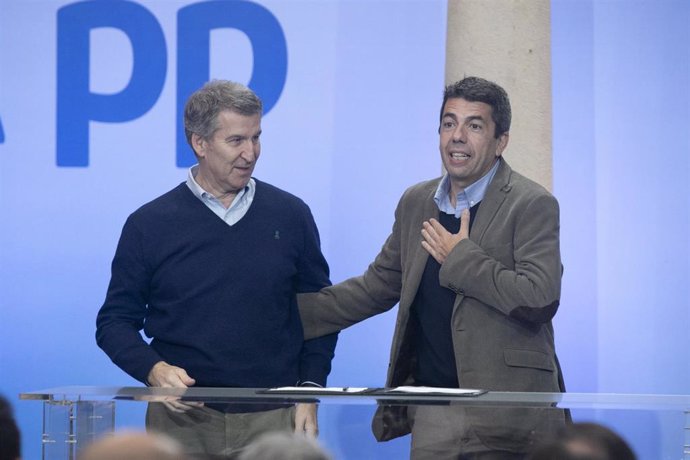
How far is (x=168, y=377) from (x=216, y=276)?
0.39 m

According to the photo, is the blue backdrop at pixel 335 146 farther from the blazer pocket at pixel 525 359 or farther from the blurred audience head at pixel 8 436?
the blurred audience head at pixel 8 436

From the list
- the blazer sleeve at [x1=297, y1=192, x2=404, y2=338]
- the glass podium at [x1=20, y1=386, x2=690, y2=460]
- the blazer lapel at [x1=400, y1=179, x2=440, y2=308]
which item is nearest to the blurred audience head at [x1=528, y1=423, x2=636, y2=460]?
the glass podium at [x1=20, y1=386, x2=690, y2=460]

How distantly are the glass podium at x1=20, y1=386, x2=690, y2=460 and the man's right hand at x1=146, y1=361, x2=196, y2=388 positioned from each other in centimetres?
45

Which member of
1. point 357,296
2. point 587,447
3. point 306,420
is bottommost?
point 306,420

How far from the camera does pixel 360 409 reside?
3326 mm

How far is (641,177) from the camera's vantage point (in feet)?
22.8

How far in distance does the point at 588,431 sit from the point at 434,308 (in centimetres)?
191

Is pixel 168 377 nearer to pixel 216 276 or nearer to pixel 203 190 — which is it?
pixel 216 276

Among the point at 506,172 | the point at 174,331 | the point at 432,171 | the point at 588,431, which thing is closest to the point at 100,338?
the point at 174,331

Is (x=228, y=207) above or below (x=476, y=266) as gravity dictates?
above

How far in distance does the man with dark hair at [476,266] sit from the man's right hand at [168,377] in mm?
659

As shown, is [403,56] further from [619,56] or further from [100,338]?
[100,338]

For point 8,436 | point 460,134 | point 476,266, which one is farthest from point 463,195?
point 8,436

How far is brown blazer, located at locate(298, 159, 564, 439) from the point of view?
4.00 m
